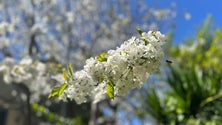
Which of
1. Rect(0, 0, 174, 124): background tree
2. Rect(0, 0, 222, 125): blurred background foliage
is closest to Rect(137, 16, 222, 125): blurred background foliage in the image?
Rect(0, 0, 222, 125): blurred background foliage

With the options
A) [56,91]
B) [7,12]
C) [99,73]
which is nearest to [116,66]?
[99,73]

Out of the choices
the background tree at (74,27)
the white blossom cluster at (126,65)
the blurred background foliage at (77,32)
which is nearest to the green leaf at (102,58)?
the white blossom cluster at (126,65)

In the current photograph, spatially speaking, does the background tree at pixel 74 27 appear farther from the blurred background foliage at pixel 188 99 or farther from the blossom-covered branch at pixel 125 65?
the blossom-covered branch at pixel 125 65

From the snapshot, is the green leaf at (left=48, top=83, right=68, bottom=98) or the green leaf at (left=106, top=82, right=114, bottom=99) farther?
the green leaf at (left=48, top=83, right=68, bottom=98)

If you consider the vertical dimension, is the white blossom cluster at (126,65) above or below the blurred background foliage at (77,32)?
below

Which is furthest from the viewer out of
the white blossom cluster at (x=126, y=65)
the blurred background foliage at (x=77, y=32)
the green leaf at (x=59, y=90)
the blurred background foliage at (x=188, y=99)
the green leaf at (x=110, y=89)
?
the blurred background foliage at (x=77, y=32)

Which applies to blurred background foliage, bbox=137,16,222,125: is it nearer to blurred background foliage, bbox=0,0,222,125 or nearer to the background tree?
blurred background foliage, bbox=0,0,222,125

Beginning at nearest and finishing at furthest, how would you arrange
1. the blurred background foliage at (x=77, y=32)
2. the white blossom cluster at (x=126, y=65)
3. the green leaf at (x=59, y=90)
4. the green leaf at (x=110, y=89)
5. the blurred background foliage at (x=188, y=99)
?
the white blossom cluster at (x=126, y=65) → the green leaf at (x=110, y=89) → the green leaf at (x=59, y=90) → the blurred background foliage at (x=188, y=99) → the blurred background foliage at (x=77, y=32)

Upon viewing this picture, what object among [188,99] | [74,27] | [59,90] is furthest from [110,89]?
[74,27]

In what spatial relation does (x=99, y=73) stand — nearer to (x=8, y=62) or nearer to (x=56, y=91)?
(x=56, y=91)
